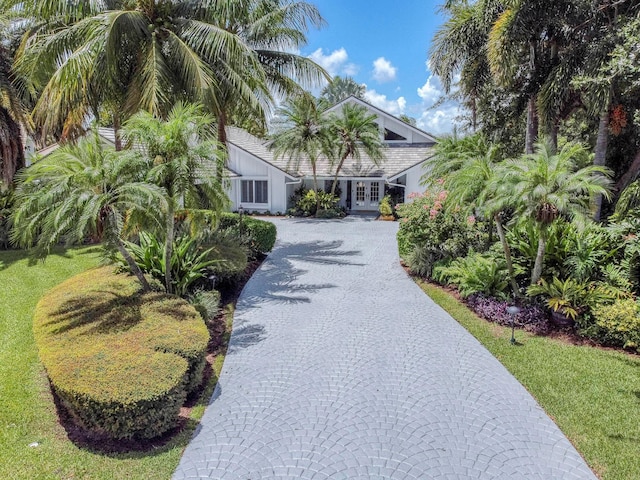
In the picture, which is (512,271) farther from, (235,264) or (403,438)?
(235,264)

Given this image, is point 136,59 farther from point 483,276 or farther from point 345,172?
point 345,172

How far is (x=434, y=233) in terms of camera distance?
42.6 ft

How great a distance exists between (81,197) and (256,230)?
28.0ft

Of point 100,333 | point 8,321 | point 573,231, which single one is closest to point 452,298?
point 573,231

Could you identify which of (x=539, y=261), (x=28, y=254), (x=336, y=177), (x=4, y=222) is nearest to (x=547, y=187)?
(x=539, y=261)

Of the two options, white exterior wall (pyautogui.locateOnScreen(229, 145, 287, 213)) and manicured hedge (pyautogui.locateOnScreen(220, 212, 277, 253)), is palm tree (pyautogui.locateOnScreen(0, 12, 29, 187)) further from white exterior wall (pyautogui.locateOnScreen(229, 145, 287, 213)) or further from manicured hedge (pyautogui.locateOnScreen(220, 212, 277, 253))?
white exterior wall (pyautogui.locateOnScreen(229, 145, 287, 213))

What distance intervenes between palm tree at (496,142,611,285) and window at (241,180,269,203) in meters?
20.9

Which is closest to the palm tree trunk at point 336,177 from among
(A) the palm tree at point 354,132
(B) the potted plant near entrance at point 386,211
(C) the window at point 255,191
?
(A) the palm tree at point 354,132

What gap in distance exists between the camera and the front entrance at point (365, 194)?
30684 mm

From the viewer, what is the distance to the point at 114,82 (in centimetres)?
1202

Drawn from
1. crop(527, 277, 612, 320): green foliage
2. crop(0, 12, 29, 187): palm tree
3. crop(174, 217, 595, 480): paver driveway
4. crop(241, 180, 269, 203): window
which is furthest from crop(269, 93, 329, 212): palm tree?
crop(527, 277, 612, 320): green foliage

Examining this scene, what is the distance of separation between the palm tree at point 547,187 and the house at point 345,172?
17.6 m

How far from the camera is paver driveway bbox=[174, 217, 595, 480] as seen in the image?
507cm

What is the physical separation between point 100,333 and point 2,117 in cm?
1371
